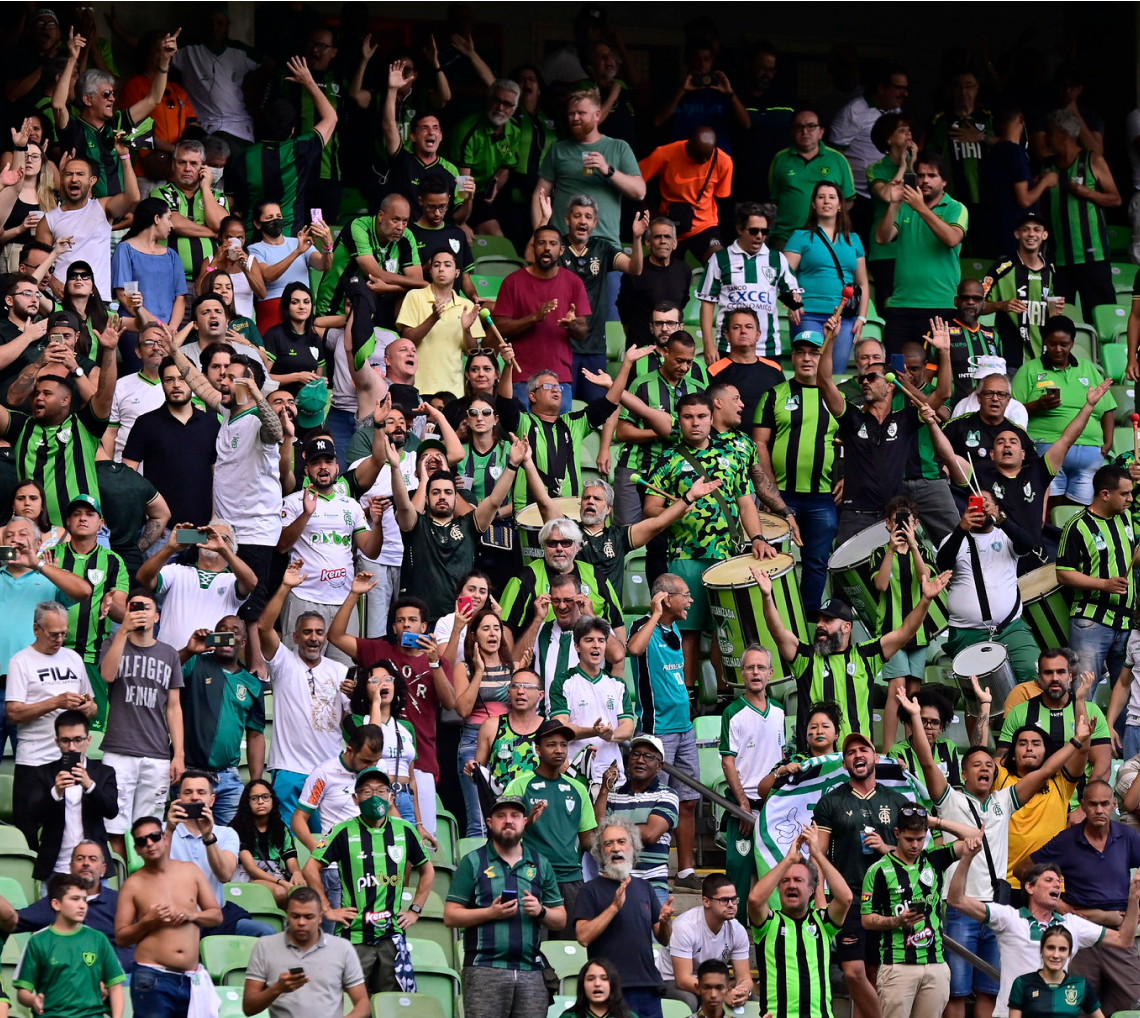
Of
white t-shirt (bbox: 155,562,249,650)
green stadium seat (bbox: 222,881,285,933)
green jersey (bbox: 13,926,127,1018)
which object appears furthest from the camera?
white t-shirt (bbox: 155,562,249,650)

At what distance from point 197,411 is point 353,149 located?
14.1 ft

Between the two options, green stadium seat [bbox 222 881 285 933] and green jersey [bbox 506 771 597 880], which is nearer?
green stadium seat [bbox 222 881 285 933]

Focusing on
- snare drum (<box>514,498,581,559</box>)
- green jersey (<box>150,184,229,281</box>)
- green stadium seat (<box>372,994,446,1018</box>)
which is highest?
green jersey (<box>150,184,229,281</box>)

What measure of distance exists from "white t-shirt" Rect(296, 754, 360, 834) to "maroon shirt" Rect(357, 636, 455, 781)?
561 millimetres

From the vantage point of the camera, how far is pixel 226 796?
10609 mm

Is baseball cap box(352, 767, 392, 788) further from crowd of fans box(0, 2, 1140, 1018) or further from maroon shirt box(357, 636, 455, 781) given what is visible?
maroon shirt box(357, 636, 455, 781)

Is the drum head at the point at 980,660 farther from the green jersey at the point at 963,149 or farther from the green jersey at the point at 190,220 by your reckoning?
the green jersey at the point at 963,149

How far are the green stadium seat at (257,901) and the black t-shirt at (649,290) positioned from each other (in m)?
5.27

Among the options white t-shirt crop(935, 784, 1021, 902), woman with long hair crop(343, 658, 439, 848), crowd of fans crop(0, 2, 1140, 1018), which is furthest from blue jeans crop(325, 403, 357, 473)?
white t-shirt crop(935, 784, 1021, 902)

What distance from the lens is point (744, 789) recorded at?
1118 centimetres

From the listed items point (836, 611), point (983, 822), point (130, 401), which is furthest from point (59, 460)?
point (983, 822)

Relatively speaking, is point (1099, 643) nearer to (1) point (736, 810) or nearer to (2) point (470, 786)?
(1) point (736, 810)

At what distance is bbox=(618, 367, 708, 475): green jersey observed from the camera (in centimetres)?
1284

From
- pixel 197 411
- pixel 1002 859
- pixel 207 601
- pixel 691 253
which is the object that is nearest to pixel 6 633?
pixel 207 601
